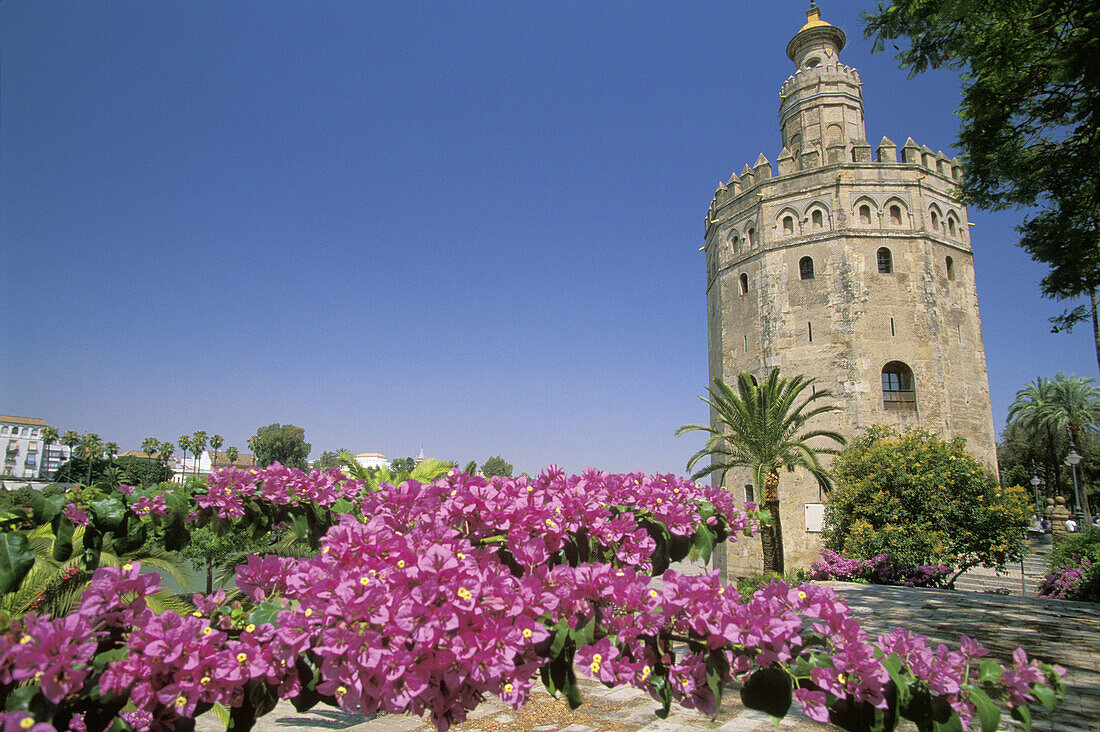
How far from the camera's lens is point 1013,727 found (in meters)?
4.73

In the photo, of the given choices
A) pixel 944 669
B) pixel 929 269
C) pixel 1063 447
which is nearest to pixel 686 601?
pixel 944 669

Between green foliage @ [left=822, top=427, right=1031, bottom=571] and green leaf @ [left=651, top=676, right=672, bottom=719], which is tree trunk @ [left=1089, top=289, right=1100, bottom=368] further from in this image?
green leaf @ [left=651, top=676, right=672, bottom=719]

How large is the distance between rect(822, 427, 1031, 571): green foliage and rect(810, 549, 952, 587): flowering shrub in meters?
0.21

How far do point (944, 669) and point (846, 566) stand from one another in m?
15.3

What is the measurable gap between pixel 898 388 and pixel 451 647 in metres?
23.6

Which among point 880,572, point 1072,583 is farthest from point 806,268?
point 1072,583

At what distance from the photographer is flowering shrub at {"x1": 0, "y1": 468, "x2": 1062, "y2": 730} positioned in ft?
4.60

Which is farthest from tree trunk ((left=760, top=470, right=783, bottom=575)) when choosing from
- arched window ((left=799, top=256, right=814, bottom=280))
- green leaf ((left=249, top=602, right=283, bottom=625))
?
green leaf ((left=249, top=602, right=283, bottom=625))

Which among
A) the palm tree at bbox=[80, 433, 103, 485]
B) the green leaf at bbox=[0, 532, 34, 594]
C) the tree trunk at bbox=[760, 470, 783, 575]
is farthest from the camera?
the palm tree at bbox=[80, 433, 103, 485]

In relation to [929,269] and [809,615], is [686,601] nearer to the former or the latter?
[809,615]

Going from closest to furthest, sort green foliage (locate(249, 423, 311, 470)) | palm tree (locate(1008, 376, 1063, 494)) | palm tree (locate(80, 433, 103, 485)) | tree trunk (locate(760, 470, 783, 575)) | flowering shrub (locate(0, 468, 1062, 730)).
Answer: flowering shrub (locate(0, 468, 1062, 730)) < tree trunk (locate(760, 470, 783, 575)) < palm tree (locate(1008, 376, 1063, 494)) < palm tree (locate(80, 433, 103, 485)) < green foliage (locate(249, 423, 311, 470))

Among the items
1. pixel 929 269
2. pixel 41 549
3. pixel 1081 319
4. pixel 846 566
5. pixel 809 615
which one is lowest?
pixel 846 566

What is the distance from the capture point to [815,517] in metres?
20.0

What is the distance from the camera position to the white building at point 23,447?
247 feet
